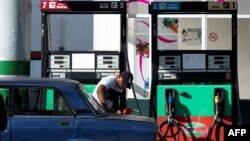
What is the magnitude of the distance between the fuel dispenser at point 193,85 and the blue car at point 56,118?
282cm

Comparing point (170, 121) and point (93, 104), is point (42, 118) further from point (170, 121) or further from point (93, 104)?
point (170, 121)

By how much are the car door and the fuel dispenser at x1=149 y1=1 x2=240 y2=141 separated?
324 cm

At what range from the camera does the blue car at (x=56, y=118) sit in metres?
7.33

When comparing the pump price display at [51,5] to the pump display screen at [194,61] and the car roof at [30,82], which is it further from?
the car roof at [30,82]

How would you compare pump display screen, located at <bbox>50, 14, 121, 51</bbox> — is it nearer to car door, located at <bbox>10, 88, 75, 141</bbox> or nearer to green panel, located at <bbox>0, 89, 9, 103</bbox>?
car door, located at <bbox>10, 88, 75, 141</bbox>

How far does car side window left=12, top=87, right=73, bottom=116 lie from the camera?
24.6 feet

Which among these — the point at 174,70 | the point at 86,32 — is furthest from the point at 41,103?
the point at 86,32

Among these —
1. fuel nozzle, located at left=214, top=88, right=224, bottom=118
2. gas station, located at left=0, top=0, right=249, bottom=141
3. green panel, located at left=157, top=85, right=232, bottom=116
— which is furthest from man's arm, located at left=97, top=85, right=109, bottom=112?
fuel nozzle, located at left=214, top=88, right=224, bottom=118

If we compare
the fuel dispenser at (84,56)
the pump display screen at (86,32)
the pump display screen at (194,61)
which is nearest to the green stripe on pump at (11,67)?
the fuel dispenser at (84,56)

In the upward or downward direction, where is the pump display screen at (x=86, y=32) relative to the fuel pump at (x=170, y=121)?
upward

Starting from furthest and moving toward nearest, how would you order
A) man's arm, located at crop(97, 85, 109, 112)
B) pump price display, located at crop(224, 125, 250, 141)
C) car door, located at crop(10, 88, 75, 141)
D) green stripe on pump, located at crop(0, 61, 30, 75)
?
green stripe on pump, located at crop(0, 61, 30, 75) → man's arm, located at crop(97, 85, 109, 112) → car door, located at crop(10, 88, 75, 141) → pump price display, located at crop(224, 125, 250, 141)

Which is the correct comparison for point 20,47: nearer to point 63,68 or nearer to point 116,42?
point 63,68

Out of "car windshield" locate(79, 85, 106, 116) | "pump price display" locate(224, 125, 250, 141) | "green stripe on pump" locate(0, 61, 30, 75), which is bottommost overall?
"pump price display" locate(224, 125, 250, 141)

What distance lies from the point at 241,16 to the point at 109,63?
179 inches
